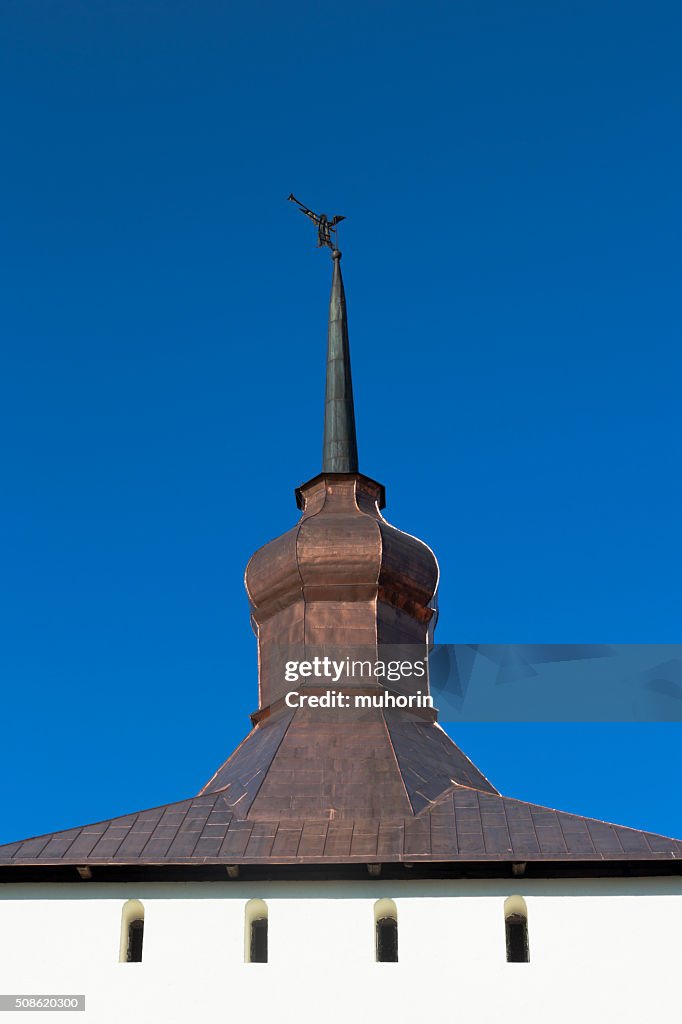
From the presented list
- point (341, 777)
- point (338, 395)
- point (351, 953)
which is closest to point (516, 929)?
point (351, 953)

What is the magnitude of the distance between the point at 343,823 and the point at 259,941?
182cm

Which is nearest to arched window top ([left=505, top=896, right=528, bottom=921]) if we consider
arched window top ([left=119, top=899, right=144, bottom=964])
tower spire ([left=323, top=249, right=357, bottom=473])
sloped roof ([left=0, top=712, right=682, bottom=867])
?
sloped roof ([left=0, top=712, right=682, bottom=867])

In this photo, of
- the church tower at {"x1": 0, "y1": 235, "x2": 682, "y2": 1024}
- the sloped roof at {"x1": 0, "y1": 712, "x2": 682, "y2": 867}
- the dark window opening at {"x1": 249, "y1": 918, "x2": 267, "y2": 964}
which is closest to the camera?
the church tower at {"x1": 0, "y1": 235, "x2": 682, "y2": 1024}

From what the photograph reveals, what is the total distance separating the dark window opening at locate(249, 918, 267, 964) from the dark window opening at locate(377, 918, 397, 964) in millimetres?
1352

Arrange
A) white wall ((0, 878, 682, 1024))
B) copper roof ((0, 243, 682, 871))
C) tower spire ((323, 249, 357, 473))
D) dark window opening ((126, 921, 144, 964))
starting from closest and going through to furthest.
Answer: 1. white wall ((0, 878, 682, 1024))
2. dark window opening ((126, 921, 144, 964))
3. copper roof ((0, 243, 682, 871))
4. tower spire ((323, 249, 357, 473))

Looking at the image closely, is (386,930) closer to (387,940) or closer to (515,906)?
(387,940)

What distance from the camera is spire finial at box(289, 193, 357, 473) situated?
28422 mm

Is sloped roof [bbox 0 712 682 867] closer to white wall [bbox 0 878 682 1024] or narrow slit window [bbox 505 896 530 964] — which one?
white wall [bbox 0 878 682 1024]

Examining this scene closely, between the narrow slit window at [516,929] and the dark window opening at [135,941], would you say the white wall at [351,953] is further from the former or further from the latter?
the dark window opening at [135,941]

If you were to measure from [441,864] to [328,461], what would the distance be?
930cm

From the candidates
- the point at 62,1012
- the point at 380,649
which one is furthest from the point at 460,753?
the point at 62,1012

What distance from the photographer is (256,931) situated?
20750mm

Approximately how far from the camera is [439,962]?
20.1 m

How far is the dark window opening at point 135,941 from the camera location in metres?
20.6
